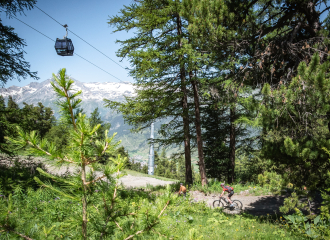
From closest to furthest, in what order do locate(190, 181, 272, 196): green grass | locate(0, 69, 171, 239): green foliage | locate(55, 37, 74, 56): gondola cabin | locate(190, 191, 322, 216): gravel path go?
locate(0, 69, 171, 239): green foliage → locate(190, 191, 322, 216): gravel path → locate(55, 37, 74, 56): gondola cabin → locate(190, 181, 272, 196): green grass

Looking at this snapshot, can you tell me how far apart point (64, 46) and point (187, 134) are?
8.39 m

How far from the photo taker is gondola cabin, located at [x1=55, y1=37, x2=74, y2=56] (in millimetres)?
9688

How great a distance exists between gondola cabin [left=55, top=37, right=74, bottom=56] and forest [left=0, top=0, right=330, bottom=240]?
4.93 ft

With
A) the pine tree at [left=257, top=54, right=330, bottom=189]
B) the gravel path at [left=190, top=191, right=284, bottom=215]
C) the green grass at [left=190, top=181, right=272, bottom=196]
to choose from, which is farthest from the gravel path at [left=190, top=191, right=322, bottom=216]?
the pine tree at [left=257, top=54, right=330, bottom=189]

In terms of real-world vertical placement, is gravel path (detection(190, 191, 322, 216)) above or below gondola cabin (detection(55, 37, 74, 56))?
below

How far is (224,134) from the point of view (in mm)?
17328

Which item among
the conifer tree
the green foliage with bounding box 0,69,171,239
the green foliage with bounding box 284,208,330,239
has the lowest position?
the green foliage with bounding box 284,208,330,239

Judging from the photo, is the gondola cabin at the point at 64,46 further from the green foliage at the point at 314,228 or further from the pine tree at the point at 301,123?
the green foliage at the point at 314,228

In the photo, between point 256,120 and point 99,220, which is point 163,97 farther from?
point 99,220

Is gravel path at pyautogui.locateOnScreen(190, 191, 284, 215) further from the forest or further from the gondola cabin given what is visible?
the gondola cabin

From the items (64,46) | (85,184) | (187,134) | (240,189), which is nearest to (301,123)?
(85,184)

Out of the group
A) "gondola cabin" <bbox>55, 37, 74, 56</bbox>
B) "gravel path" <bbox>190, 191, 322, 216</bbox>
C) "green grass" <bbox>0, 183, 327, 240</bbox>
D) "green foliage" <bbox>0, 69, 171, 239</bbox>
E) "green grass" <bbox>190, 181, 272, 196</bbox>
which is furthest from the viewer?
"green grass" <bbox>190, 181, 272, 196</bbox>

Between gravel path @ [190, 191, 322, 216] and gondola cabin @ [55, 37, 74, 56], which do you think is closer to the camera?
gravel path @ [190, 191, 322, 216]

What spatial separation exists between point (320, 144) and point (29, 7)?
1169 cm
